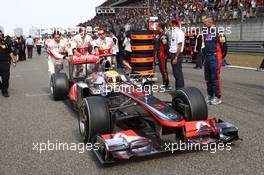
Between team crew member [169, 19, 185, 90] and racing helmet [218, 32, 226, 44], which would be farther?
team crew member [169, 19, 185, 90]

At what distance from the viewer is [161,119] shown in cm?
398

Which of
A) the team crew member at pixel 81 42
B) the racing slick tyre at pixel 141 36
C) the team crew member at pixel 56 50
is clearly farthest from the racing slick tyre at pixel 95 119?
the racing slick tyre at pixel 141 36

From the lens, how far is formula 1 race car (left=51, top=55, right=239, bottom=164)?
3.76 m

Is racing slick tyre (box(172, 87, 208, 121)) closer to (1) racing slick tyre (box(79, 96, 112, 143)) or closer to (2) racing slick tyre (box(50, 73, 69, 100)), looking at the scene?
(1) racing slick tyre (box(79, 96, 112, 143))

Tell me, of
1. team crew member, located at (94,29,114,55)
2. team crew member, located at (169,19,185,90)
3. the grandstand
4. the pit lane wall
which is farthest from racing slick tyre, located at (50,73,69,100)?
the pit lane wall

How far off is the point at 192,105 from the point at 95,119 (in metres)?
1.42

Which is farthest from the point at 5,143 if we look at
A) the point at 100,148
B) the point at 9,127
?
the point at 100,148

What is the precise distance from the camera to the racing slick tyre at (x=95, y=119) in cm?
423

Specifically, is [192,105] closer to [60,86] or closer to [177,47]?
[177,47]

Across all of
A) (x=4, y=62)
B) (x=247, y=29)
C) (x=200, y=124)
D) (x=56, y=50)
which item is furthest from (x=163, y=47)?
(x=247, y=29)

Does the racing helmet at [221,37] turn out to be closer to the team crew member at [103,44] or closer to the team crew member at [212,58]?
the team crew member at [212,58]

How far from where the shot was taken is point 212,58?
6676mm

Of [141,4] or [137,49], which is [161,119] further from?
[141,4]

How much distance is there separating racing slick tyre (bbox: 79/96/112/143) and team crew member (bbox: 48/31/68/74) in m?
5.11
